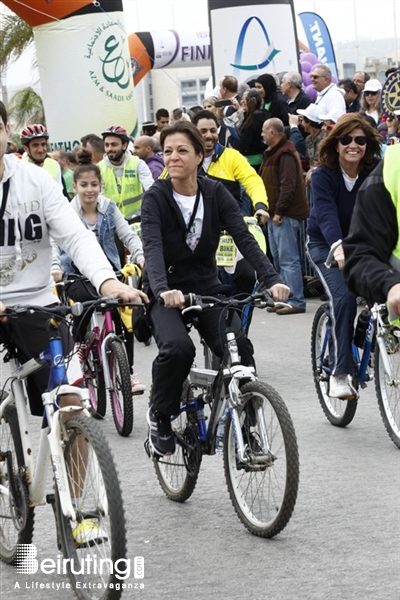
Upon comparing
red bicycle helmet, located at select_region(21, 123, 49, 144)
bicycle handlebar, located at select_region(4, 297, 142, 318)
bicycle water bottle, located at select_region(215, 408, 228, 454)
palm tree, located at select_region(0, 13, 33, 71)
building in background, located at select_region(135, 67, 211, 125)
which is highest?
palm tree, located at select_region(0, 13, 33, 71)

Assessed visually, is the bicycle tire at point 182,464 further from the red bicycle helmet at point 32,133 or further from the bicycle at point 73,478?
the red bicycle helmet at point 32,133

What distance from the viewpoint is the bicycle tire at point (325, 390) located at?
307 inches

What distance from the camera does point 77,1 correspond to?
17906 mm

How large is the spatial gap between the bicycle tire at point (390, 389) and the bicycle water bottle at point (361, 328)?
0.37m

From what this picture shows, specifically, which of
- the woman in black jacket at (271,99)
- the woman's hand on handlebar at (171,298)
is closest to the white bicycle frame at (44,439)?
the woman's hand on handlebar at (171,298)

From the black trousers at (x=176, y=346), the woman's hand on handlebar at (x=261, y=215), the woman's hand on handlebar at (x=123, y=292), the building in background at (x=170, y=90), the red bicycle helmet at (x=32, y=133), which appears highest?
the building in background at (x=170, y=90)

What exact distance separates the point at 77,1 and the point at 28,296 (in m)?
13.8

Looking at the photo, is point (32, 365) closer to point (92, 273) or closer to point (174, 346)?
point (92, 273)

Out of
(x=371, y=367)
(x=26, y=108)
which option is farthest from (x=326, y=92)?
(x=26, y=108)

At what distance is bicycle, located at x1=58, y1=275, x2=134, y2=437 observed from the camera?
7988mm

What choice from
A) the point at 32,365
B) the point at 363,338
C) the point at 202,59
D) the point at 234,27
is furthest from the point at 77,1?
the point at 202,59

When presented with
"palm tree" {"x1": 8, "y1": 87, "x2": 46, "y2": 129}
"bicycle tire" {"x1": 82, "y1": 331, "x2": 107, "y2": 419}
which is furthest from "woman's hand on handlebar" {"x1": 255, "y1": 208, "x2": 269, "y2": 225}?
"palm tree" {"x1": 8, "y1": 87, "x2": 46, "y2": 129}

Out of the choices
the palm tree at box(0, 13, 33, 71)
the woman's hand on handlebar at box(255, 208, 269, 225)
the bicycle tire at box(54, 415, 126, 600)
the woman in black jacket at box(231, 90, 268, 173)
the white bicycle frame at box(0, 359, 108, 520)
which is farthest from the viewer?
the palm tree at box(0, 13, 33, 71)

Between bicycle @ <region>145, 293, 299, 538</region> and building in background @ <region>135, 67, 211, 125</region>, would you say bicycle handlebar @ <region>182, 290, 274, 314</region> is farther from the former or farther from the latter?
building in background @ <region>135, 67, 211, 125</region>
